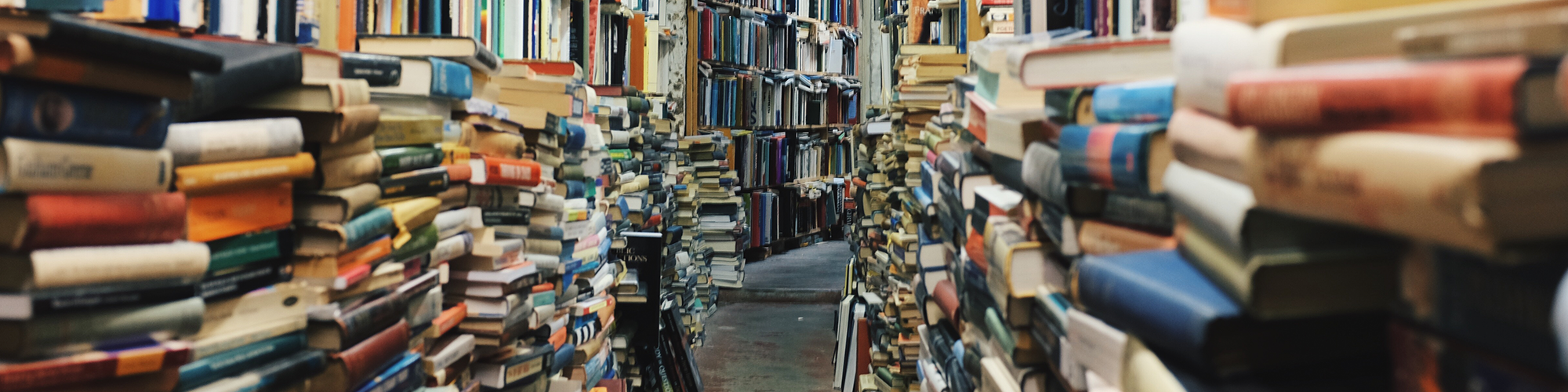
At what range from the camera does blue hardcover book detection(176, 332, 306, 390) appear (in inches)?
40.6

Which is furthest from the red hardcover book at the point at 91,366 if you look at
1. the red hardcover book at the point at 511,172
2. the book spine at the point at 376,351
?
the red hardcover book at the point at 511,172

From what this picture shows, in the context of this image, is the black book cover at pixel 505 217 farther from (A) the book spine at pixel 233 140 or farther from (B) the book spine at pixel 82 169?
(B) the book spine at pixel 82 169

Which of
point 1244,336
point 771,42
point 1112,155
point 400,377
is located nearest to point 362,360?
point 400,377

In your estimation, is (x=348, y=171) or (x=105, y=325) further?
(x=348, y=171)

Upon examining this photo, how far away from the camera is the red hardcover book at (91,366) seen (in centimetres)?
83

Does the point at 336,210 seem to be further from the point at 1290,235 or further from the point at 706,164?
the point at 706,164

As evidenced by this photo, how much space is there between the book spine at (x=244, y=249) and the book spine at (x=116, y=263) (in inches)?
2.9

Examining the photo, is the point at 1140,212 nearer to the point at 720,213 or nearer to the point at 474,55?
the point at 474,55

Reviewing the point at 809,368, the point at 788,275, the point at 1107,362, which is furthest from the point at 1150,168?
the point at 788,275

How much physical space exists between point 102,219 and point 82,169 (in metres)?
0.05

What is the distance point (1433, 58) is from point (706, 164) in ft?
21.5

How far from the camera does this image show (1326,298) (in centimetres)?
57

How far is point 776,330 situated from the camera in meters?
5.83

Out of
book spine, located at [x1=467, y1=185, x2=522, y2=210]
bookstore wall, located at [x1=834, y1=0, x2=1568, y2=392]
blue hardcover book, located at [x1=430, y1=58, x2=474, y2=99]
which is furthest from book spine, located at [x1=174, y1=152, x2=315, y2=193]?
bookstore wall, located at [x1=834, y1=0, x2=1568, y2=392]
